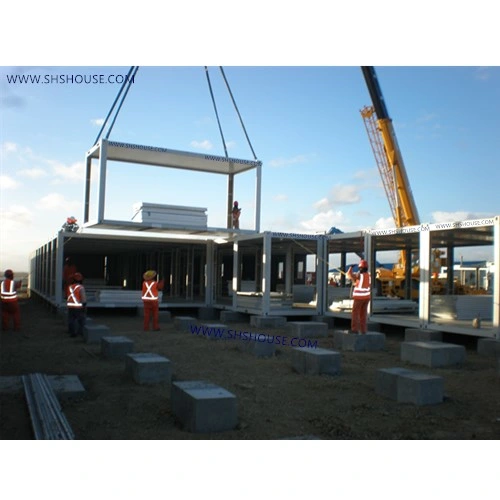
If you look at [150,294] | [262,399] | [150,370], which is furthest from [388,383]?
[150,294]

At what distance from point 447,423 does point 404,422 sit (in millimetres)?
503

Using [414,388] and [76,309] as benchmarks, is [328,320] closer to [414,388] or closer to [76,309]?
[76,309]

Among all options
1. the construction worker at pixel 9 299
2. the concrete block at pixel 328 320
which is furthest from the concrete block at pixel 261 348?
the construction worker at pixel 9 299

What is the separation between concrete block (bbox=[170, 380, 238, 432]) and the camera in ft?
19.9

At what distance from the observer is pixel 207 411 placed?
6.11 meters

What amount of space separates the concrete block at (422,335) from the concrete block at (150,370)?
22.3 ft

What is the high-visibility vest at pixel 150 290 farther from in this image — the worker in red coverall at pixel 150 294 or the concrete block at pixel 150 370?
the concrete block at pixel 150 370

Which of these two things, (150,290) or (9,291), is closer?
(150,290)

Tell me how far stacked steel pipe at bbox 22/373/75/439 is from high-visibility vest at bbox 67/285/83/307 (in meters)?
5.42

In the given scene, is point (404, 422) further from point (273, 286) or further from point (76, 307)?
point (273, 286)

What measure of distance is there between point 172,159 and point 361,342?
7.96 m

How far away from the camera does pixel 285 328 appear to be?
16312mm

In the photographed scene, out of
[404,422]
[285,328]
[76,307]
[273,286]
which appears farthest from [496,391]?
[273,286]

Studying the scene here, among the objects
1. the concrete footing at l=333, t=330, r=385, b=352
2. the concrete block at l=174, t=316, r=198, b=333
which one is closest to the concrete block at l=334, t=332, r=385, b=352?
the concrete footing at l=333, t=330, r=385, b=352
